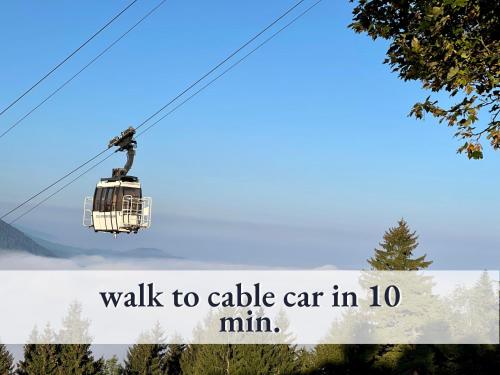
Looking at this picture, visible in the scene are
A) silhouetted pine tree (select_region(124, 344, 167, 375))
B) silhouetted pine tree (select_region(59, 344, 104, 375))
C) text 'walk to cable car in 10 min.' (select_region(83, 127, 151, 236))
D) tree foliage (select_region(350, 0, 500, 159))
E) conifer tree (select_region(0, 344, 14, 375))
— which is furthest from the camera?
silhouetted pine tree (select_region(124, 344, 167, 375))

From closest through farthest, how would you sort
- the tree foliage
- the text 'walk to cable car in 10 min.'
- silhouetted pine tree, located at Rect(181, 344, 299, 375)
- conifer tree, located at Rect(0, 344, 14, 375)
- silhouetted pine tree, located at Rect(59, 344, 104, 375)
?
the tree foliage, the text 'walk to cable car in 10 min.', silhouetted pine tree, located at Rect(181, 344, 299, 375), silhouetted pine tree, located at Rect(59, 344, 104, 375), conifer tree, located at Rect(0, 344, 14, 375)

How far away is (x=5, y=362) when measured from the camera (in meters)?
85.6

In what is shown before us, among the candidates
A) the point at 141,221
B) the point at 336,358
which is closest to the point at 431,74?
the point at 141,221

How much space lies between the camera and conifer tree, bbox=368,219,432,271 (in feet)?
237

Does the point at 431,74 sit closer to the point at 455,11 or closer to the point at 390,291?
the point at 455,11

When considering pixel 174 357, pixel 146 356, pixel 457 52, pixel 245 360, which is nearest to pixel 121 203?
pixel 457 52

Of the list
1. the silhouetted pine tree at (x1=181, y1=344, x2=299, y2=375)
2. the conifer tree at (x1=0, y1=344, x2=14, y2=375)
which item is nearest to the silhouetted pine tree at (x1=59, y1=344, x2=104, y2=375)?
the conifer tree at (x1=0, y1=344, x2=14, y2=375)

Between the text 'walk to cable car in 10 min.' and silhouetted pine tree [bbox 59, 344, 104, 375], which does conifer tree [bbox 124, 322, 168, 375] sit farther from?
the text 'walk to cable car in 10 min.'

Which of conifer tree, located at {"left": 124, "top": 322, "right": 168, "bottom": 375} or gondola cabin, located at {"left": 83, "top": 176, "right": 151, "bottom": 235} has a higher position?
gondola cabin, located at {"left": 83, "top": 176, "right": 151, "bottom": 235}

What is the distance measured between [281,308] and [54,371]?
28276mm

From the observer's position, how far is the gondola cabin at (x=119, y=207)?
29750 mm

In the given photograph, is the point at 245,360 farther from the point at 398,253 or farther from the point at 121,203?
the point at 121,203

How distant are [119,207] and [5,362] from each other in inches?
2531

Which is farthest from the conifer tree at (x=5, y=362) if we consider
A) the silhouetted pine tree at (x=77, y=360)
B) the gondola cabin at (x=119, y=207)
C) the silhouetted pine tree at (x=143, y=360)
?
the gondola cabin at (x=119, y=207)
